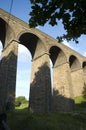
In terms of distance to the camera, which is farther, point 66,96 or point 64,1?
point 66,96

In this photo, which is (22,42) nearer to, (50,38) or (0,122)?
(50,38)

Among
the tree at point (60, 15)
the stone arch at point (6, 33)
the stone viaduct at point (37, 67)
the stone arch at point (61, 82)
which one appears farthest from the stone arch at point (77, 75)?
the tree at point (60, 15)

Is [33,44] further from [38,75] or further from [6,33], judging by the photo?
[6,33]

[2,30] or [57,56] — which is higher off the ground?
[2,30]

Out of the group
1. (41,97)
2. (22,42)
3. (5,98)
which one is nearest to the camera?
(5,98)

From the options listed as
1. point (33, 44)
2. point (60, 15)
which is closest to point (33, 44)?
point (33, 44)

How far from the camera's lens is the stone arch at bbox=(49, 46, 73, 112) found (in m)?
28.4

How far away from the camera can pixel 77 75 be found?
121 feet

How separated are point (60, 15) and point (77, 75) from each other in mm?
30482

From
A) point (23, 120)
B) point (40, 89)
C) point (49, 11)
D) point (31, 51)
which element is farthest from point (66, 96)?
point (49, 11)

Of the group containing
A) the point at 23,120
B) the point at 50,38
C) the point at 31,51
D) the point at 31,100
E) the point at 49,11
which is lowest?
the point at 23,120

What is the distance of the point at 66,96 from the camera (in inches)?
1128

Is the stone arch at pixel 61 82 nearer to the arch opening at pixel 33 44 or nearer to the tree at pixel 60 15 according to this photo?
the arch opening at pixel 33 44

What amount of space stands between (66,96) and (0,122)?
23.6m
